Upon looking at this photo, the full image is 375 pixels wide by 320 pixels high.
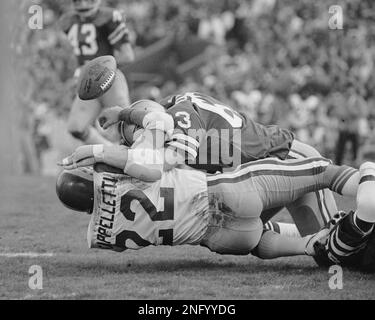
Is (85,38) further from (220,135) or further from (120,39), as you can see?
(220,135)

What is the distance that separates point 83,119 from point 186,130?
3114 millimetres

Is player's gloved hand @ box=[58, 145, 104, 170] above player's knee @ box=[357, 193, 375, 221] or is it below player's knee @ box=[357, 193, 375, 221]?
above

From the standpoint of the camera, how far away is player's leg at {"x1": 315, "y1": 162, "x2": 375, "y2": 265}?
13.7ft

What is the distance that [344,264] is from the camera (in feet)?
14.8

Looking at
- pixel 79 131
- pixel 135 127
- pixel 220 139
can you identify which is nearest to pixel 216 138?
pixel 220 139

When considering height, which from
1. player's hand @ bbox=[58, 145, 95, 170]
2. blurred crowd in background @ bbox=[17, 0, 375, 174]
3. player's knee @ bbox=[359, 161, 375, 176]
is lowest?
blurred crowd in background @ bbox=[17, 0, 375, 174]

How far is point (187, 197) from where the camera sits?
4.42 metres

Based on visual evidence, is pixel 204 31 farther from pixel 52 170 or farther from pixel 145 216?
pixel 145 216

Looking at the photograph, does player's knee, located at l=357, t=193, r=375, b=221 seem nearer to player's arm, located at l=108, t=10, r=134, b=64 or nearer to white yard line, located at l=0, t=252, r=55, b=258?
white yard line, located at l=0, t=252, r=55, b=258

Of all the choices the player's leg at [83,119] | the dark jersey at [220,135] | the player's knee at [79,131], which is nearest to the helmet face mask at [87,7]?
the player's leg at [83,119]

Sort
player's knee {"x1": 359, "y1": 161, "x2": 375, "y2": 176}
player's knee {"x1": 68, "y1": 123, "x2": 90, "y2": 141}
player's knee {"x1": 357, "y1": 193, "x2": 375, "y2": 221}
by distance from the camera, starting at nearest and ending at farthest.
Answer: player's knee {"x1": 357, "y1": 193, "x2": 375, "y2": 221}
player's knee {"x1": 359, "y1": 161, "x2": 375, "y2": 176}
player's knee {"x1": 68, "y1": 123, "x2": 90, "y2": 141}

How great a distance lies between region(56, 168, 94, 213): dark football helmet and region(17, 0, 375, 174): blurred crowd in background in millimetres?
7113

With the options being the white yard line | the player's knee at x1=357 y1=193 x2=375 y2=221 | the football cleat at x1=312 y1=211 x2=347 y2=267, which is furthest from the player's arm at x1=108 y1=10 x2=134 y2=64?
the player's knee at x1=357 y1=193 x2=375 y2=221
